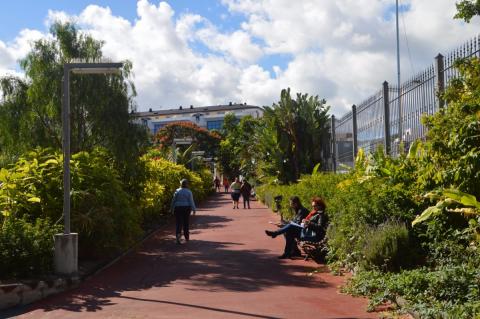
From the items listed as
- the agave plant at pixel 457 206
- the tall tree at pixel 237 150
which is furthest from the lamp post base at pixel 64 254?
the tall tree at pixel 237 150

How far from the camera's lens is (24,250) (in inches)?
355

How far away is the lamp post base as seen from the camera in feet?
31.4

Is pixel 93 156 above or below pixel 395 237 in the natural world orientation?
above

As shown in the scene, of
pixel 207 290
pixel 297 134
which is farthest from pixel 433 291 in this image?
pixel 297 134

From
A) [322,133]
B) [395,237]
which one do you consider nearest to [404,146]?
[395,237]

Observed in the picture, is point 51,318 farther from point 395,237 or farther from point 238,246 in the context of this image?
point 238,246

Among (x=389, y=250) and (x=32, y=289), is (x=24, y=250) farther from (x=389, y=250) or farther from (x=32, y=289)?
(x=389, y=250)

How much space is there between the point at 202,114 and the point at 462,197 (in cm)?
12166

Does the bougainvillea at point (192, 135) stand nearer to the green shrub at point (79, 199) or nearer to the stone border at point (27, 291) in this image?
the green shrub at point (79, 199)

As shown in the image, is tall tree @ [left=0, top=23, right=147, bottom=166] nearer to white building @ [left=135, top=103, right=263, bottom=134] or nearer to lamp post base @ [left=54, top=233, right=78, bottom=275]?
lamp post base @ [left=54, top=233, right=78, bottom=275]

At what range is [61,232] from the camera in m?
10.3

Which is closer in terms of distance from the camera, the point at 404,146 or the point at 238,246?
the point at 404,146

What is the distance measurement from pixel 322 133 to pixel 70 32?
1204 centimetres

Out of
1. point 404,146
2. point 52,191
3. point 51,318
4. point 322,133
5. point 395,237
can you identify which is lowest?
point 51,318
